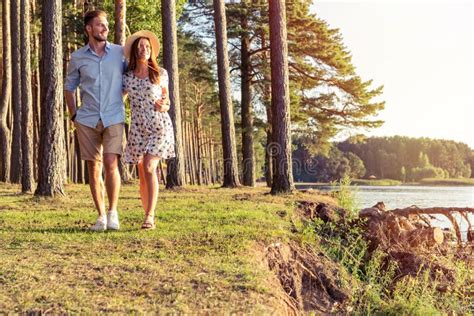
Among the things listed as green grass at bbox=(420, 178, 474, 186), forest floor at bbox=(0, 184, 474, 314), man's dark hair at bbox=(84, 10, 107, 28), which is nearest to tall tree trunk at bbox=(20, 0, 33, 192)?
forest floor at bbox=(0, 184, 474, 314)

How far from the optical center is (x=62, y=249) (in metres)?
6.22

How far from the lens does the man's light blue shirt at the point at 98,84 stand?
695 cm

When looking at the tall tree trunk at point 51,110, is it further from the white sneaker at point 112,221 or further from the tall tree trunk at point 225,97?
the tall tree trunk at point 225,97

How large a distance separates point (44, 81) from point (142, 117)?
4883mm

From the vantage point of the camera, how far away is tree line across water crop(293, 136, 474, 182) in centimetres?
4084

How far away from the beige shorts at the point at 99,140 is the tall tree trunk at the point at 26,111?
26.5ft

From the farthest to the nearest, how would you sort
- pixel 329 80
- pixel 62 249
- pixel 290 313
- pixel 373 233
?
1. pixel 329 80
2. pixel 373 233
3. pixel 62 249
4. pixel 290 313

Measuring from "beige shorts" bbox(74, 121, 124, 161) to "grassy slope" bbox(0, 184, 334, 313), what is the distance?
103 cm

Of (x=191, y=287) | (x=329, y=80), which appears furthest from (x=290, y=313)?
(x=329, y=80)

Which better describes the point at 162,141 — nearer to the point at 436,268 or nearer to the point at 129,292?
the point at 129,292

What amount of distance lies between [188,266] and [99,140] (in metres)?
2.46

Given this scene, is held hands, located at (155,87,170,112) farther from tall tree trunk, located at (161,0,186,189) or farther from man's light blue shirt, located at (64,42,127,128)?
tall tree trunk, located at (161,0,186,189)

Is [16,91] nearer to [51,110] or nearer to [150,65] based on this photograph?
[51,110]

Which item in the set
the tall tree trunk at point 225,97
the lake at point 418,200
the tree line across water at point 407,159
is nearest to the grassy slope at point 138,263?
the lake at point 418,200
